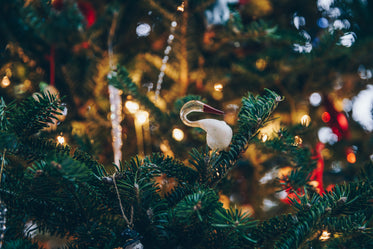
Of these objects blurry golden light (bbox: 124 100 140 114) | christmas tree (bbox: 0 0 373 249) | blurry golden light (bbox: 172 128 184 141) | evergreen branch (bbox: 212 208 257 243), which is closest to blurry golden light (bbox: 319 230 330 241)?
christmas tree (bbox: 0 0 373 249)

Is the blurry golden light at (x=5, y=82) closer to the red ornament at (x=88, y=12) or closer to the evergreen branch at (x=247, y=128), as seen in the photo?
the red ornament at (x=88, y=12)

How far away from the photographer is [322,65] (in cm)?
82

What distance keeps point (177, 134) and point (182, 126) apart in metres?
0.02

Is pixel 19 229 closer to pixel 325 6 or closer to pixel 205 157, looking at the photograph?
pixel 205 157

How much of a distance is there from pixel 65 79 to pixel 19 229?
454 mm

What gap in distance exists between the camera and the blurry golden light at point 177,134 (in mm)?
646

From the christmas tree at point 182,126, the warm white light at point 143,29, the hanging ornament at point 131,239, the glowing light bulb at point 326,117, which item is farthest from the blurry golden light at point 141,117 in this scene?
the glowing light bulb at point 326,117

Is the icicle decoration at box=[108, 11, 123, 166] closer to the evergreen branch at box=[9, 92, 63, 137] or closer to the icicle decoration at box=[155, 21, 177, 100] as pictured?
the icicle decoration at box=[155, 21, 177, 100]

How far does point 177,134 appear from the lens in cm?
67

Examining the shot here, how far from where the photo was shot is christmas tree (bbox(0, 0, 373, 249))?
1.11 ft

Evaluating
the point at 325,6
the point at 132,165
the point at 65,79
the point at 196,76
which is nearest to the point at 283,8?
the point at 325,6

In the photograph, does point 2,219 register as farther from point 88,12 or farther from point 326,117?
point 326,117

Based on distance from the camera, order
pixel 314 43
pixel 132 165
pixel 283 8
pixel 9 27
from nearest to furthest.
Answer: pixel 132 165 → pixel 9 27 → pixel 314 43 → pixel 283 8

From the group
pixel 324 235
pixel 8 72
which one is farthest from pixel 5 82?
pixel 324 235
